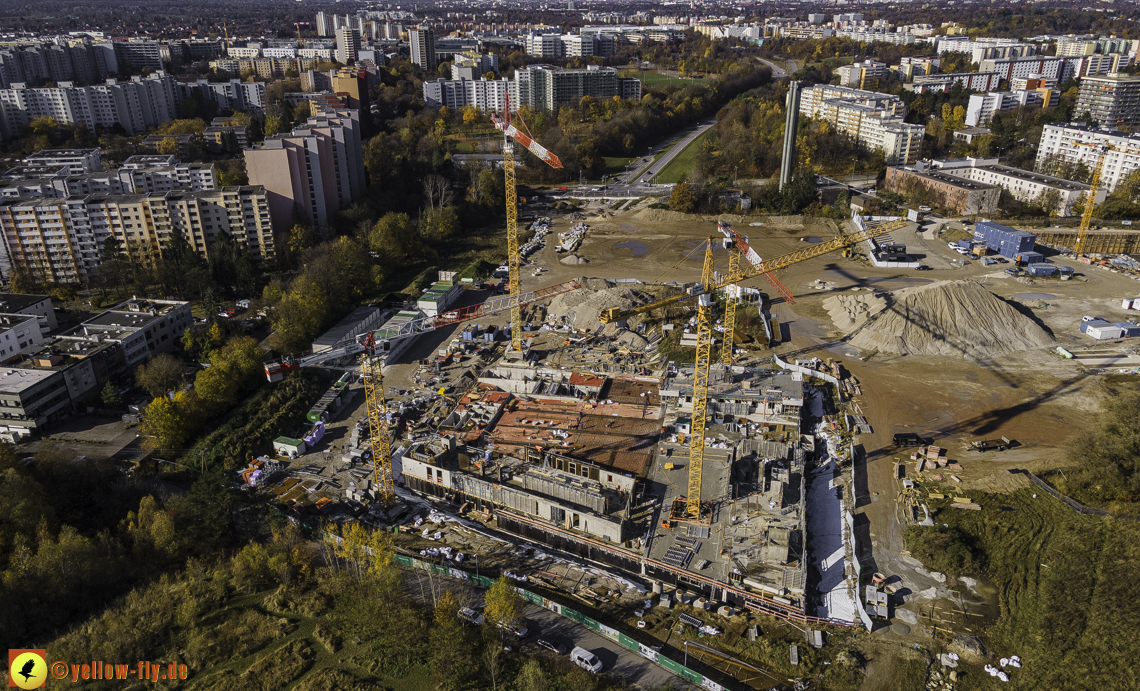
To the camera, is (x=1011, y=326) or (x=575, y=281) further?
(x=575, y=281)

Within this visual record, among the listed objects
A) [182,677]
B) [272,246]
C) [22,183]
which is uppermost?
[22,183]

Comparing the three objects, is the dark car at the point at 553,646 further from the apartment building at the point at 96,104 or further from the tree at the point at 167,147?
the apartment building at the point at 96,104

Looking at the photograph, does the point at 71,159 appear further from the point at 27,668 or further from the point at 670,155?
the point at 670,155

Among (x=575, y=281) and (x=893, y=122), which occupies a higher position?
(x=893, y=122)

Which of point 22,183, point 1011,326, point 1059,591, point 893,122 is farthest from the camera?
point 893,122

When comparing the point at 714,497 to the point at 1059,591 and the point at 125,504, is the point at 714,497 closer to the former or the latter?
the point at 1059,591

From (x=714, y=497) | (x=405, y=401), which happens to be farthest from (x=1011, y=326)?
(x=405, y=401)

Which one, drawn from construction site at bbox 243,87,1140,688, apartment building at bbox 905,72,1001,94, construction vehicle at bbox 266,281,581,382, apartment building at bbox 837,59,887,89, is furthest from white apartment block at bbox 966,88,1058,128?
construction vehicle at bbox 266,281,581,382
